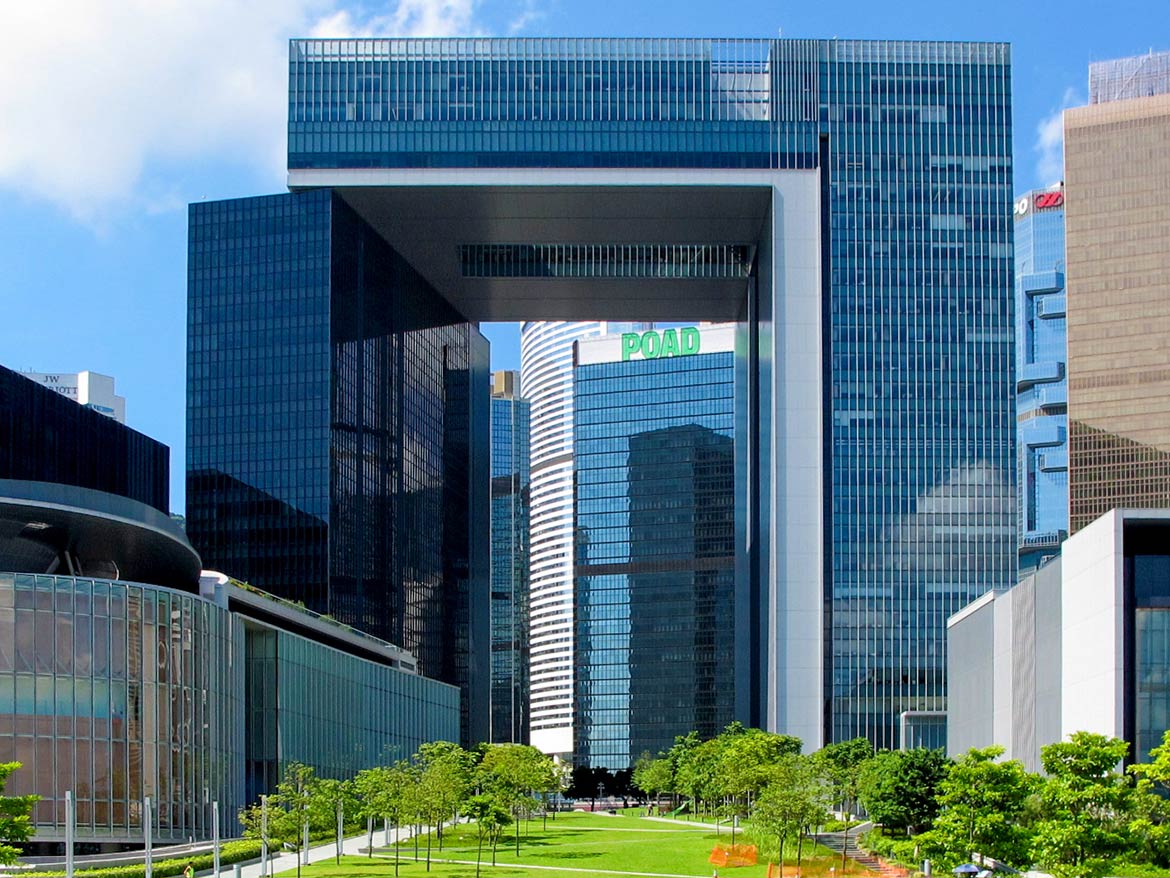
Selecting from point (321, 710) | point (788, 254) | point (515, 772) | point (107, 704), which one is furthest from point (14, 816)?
point (788, 254)

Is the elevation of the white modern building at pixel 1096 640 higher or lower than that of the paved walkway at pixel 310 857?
higher

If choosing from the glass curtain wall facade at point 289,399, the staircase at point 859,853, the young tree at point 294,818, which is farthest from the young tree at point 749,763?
the glass curtain wall facade at point 289,399

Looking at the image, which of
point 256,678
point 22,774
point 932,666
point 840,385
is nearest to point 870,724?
point 932,666

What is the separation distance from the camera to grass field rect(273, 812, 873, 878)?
84250 mm

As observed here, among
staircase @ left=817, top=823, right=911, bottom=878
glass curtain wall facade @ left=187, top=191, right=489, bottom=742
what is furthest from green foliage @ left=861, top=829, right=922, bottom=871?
glass curtain wall facade @ left=187, top=191, right=489, bottom=742

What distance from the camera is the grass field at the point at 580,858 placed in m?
84.2

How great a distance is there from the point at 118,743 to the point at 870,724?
85562 millimetres

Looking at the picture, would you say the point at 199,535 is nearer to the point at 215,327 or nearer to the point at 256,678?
the point at 215,327

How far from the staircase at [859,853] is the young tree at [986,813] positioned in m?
16.8

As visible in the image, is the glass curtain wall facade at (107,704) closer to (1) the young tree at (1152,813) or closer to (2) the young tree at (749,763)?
(2) the young tree at (749,763)

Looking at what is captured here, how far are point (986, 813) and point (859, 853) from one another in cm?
3885

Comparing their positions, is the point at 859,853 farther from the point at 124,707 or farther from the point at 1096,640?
the point at 124,707

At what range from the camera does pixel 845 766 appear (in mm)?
134625

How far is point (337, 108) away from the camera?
16250 centimetres
